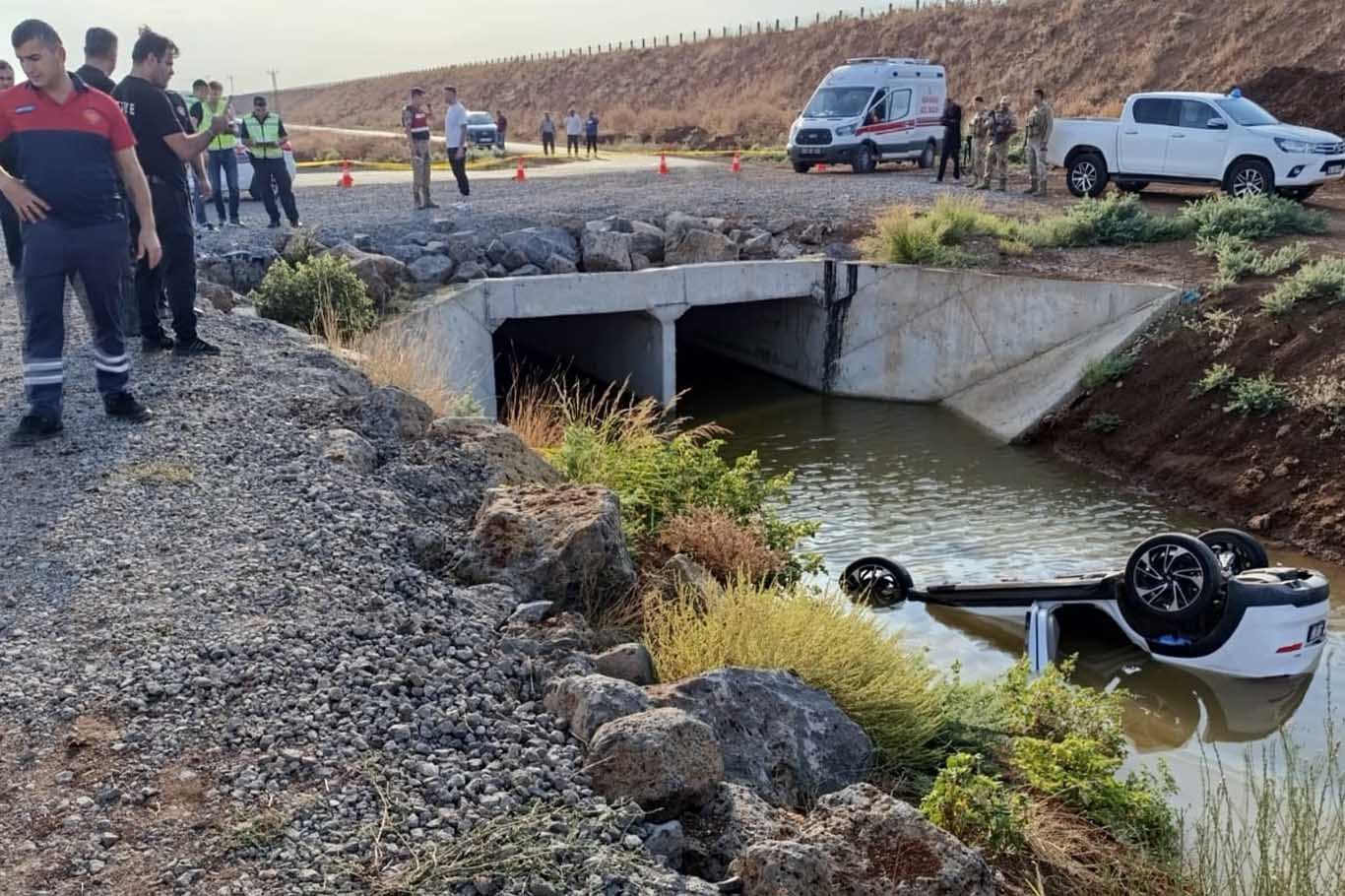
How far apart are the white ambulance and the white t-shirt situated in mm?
9836

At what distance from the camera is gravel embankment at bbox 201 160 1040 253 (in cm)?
1852

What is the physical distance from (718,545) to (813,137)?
2155 centimetres

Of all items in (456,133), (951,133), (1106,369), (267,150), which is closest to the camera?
(1106,369)

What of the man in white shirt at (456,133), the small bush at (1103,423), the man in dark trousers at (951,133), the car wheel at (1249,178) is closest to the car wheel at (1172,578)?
the small bush at (1103,423)

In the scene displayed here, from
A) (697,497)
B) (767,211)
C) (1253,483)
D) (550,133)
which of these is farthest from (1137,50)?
(697,497)

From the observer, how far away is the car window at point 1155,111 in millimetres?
20297

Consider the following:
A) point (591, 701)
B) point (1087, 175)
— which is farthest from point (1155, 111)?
point (591, 701)

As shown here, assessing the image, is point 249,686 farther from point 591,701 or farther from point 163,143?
point 163,143

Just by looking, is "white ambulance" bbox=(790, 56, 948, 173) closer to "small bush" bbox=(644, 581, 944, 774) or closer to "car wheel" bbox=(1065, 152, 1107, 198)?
"car wheel" bbox=(1065, 152, 1107, 198)

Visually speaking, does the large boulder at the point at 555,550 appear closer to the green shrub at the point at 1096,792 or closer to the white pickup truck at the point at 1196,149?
the green shrub at the point at 1096,792

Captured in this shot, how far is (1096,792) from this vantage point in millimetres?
5367

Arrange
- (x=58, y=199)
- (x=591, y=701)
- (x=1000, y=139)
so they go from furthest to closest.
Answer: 1. (x=1000, y=139)
2. (x=58, y=199)
3. (x=591, y=701)

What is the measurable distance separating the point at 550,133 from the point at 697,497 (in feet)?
116

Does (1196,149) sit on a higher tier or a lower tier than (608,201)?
higher
